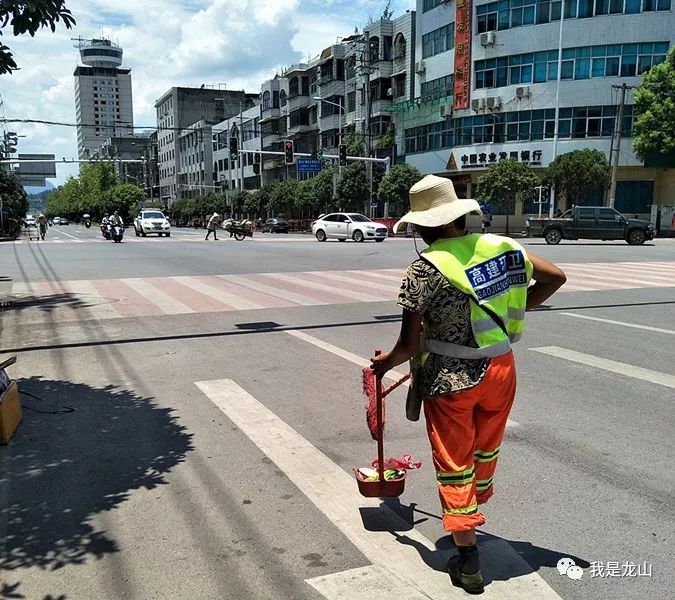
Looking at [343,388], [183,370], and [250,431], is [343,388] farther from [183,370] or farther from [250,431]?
[183,370]

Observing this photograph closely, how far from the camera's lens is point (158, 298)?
11.4 metres

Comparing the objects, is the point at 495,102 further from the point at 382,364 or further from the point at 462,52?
the point at 382,364

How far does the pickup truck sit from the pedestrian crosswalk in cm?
1261

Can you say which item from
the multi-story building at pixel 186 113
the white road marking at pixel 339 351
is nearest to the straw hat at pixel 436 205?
the white road marking at pixel 339 351

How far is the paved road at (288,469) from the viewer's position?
9.36 ft

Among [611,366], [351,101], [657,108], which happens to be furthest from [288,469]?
[351,101]

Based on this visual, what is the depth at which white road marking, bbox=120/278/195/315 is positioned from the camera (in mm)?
10125

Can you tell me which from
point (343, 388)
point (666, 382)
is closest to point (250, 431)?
point (343, 388)

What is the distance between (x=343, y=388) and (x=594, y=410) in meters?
2.15

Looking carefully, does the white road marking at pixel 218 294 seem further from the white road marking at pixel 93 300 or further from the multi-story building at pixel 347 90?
the multi-story building at pixel 347 90

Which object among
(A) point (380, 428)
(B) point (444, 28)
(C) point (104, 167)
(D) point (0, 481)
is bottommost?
(D) point (0, 481)

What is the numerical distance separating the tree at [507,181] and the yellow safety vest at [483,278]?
39704 millimetres

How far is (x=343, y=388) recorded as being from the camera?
5.79 metres

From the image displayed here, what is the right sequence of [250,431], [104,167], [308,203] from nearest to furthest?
1. [250,431]
2. [308,203]
3. [104,167]
